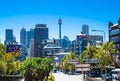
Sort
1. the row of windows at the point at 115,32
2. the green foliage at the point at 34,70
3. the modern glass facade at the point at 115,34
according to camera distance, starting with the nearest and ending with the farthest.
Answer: the green foliage at the point at 34,70 < the modern glass facade at the point at 115,34 < the row of windows at the point at 115,32

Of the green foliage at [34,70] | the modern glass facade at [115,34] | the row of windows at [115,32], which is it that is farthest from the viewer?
the row of windows at [115,32]

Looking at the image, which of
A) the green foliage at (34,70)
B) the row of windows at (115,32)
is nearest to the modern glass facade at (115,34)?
the row of windows at (115,32)

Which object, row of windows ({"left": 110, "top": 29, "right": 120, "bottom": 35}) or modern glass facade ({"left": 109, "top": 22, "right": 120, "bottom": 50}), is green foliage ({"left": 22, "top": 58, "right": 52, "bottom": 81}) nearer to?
modern glass facade ({"left": 109, "top": 22, "right": 120, "bottom": 50})

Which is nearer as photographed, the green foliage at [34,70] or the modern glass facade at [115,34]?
the green foliage at [34,70]

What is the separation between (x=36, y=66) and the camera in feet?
251

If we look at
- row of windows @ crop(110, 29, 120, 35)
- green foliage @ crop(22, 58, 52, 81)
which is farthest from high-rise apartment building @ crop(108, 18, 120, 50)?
green foliage @ crop(22, 58, 52, 81)

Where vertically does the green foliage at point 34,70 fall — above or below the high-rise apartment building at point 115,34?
below

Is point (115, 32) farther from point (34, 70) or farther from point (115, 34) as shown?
point (34, 70)

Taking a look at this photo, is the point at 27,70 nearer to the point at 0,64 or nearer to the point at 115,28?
the point at 0,64

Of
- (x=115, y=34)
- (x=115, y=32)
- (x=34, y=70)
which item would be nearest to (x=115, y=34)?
(x=115, y=34)

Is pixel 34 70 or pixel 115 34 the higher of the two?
pixel 115 34

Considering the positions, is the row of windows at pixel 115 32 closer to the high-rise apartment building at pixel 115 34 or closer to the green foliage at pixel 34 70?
the high-rise apartment building at pixel 115 34

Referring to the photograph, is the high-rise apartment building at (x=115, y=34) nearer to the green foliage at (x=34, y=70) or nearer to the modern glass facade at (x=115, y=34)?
the modern glass facade at (x=115, y=34)

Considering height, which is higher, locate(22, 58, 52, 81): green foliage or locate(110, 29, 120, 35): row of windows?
locate(110, 29, 120, 35): row of windows
